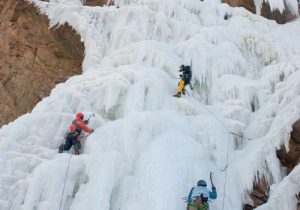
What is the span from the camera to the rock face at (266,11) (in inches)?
663

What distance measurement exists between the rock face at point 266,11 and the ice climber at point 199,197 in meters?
10.3

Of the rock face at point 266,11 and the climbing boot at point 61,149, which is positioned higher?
the rock face at point 266,11

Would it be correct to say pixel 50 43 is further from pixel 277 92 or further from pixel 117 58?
pixel 277 92

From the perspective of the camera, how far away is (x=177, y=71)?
12234 mm

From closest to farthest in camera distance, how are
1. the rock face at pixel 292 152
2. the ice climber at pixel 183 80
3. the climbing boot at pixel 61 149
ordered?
the climbing boot at pixel 61 149, the rock face at pixel 292 152, the ice climber at pixel 183 80

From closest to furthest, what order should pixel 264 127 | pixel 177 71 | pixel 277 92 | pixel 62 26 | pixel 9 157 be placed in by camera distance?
pixel 9 157 < pixel 264 127 < pixel 277 92 < pixel 177 71 < pixel 62 26

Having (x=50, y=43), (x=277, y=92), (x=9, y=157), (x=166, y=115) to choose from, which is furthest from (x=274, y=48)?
(x=9, y=157)

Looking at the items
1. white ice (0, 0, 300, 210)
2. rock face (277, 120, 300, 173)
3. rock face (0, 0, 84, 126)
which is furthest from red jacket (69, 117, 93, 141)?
rock face (0, 0, 84, 126)

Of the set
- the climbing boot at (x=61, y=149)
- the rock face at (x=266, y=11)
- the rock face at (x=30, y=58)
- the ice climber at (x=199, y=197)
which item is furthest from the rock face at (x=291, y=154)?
the rock face at (x=266, y=11)

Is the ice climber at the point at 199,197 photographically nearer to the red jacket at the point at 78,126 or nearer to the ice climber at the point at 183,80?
the red jacket at the point at 78,126

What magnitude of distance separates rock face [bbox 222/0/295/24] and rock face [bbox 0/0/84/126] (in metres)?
6.04

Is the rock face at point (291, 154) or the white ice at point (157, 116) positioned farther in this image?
the rock face at point (291, 154)

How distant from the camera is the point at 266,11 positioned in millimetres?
16938

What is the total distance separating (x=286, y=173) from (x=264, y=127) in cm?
125
